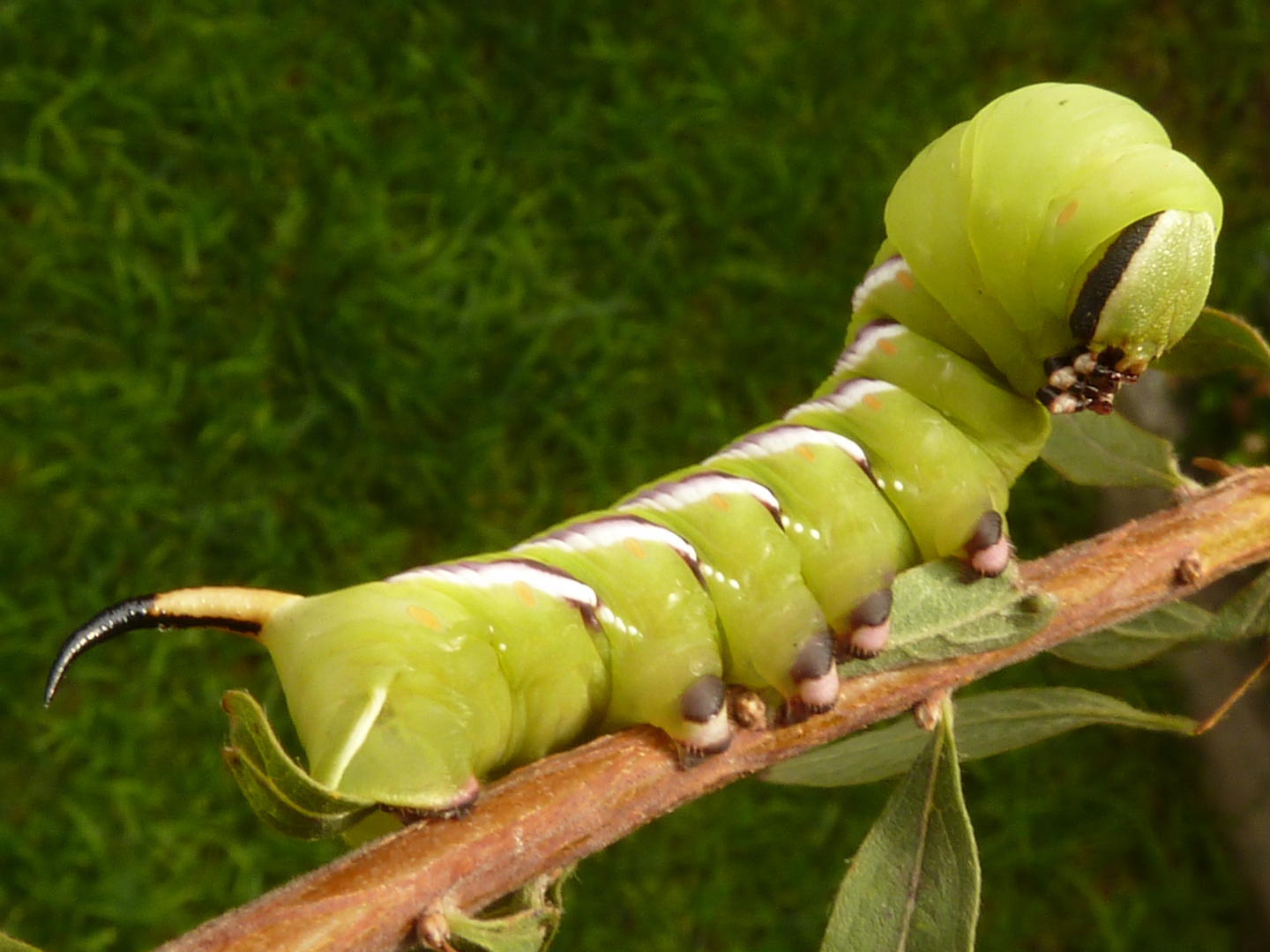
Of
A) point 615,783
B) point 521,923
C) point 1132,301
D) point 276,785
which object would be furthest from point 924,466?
point 276,785

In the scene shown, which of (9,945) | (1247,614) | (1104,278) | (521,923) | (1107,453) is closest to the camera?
(9,945)

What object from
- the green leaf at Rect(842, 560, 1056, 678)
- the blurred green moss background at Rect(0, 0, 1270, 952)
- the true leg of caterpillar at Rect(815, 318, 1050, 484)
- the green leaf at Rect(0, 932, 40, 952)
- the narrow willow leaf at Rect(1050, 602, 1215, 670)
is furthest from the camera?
the blurred green moss background at Rect(0, 0, 1270, 952)

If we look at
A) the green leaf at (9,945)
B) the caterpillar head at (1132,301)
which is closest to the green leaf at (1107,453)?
the caterpillar head at (1132,301)

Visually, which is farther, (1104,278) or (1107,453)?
(1107,453)

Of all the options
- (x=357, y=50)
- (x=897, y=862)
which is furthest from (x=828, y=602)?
(x=357, y=50)

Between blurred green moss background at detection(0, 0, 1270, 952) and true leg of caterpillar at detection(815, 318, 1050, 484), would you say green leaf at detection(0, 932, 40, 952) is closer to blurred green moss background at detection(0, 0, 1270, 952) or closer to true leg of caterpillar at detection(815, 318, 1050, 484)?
true leg of caterpillar at detection(815, 318, 1050, 484)

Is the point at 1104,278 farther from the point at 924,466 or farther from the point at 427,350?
the point at 427,350

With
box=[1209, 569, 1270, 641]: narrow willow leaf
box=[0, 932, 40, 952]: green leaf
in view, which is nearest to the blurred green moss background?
box=[1209, 569, 1270, 641]: narrow willow leaf
